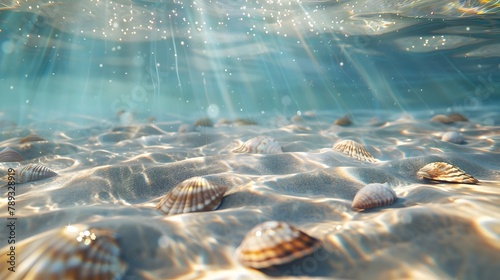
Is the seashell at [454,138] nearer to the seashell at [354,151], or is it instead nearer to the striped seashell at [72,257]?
the seashell at [354,151]

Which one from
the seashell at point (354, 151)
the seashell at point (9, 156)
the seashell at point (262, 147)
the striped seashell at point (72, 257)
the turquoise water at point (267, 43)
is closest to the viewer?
the striped seashell at point (72, 257)

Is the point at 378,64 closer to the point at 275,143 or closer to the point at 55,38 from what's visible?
the point at 275,143

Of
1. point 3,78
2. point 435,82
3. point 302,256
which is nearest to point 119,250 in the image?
point 302,256

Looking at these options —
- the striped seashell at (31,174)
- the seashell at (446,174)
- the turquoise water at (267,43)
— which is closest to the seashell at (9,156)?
the striped seashell at (31,174)

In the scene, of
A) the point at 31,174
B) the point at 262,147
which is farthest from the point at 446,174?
the point at 31,174

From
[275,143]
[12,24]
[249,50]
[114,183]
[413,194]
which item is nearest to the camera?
[413,194]

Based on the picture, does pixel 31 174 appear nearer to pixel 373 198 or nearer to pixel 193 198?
pixel 193 198
